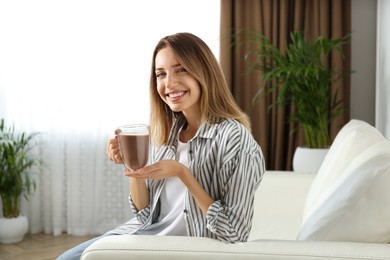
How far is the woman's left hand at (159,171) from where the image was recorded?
1620mm

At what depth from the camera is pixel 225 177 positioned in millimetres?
1724

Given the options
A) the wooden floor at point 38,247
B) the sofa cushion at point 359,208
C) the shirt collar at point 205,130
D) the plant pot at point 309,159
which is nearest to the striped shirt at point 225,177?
the shirt collar at point 205,130

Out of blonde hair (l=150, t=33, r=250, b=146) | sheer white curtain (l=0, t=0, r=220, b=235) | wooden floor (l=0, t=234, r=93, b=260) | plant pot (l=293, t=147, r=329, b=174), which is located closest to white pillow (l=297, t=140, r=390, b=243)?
blonde hair (l=150, t=33, r=250, b=146)

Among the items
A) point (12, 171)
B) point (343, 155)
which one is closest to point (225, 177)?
point (343, 155)

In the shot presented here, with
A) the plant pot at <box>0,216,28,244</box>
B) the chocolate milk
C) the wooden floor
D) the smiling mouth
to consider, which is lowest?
the wooden floor

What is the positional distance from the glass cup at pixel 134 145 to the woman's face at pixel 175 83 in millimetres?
201

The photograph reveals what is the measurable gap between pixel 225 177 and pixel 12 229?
2.86 meters

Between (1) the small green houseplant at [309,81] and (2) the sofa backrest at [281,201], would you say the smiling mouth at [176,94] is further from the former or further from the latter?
(1) the small green houseplant at [309,81]

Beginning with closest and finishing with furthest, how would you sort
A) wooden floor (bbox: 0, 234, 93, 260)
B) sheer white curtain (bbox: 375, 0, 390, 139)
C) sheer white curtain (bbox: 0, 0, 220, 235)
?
sheer white curtain (bbox: 375, 0, 390, 139) < wooden floor (bbox: 0, 234, 93, 260) < sheer white curtain (bbox: 0, 0, 220, 235)

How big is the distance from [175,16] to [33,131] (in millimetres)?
1336

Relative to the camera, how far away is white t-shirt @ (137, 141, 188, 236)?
72.2 inches

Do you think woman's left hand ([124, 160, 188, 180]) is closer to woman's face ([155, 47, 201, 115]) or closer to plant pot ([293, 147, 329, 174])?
woman's face ([155, 47, 201, 115])

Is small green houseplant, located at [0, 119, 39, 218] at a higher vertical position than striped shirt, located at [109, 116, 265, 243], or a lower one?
lower

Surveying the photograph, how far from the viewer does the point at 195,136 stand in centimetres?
180
